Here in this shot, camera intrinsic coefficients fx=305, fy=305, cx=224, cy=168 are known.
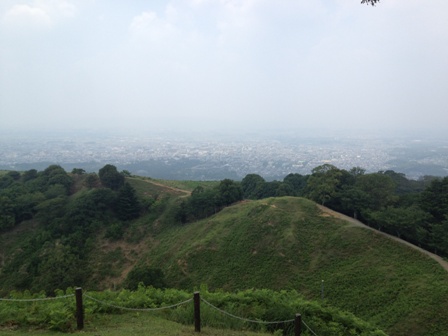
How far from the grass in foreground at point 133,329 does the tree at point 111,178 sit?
34870mm

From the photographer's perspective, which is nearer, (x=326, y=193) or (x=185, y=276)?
(x=185, y=276)

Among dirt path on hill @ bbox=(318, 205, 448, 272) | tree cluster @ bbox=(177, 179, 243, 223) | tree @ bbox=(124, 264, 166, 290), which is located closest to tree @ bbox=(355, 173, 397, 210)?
dirt path on hill @ bbox=(318, 205, 448, 272)

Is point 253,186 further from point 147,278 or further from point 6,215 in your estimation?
point 6,215

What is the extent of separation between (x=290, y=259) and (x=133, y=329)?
17340mm

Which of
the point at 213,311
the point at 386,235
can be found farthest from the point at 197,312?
the point at 386,235

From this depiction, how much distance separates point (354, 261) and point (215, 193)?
1822 cm

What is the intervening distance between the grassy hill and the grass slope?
59 mm

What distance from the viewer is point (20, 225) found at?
3666cm

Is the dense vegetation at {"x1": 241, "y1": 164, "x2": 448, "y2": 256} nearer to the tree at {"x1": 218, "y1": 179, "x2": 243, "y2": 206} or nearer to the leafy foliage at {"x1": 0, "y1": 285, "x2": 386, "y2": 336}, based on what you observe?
the tree at {"x1": 218, "y1": 179, "x2": 243, "y2": 206}

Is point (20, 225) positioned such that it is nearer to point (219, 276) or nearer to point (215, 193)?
point (215, 193)

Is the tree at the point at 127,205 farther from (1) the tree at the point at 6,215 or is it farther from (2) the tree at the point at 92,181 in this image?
(1) the tree at the point at 6,215

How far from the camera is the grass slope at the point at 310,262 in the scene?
666 inches

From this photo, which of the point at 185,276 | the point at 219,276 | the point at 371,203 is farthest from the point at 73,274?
the point at 371,203

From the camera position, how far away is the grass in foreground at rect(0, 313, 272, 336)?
8.30 m
